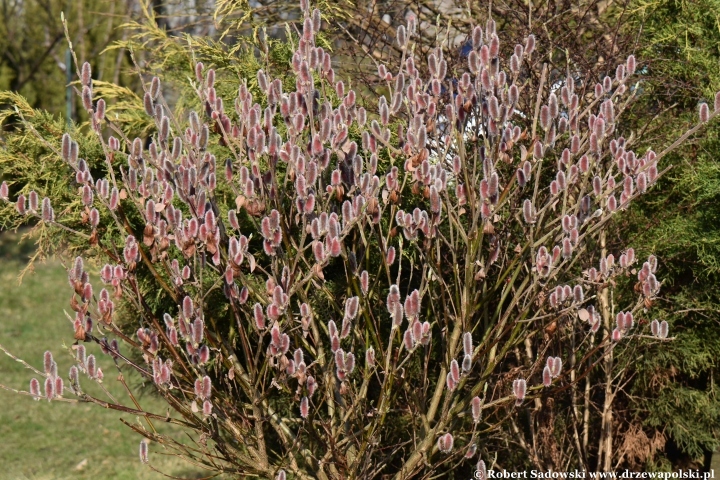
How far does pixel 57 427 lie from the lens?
270 inches

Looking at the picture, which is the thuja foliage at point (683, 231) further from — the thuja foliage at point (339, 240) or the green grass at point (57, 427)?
the green grass at point (57, 427)

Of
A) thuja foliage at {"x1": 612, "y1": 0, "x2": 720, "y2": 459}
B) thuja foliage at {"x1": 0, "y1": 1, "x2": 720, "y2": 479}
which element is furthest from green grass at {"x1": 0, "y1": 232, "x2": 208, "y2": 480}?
thuja foliage at {"x1": 612, "y1": 0, "x2": 720, "y2": 459}

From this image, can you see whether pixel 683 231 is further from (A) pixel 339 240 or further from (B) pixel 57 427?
(B) pixel 57 427

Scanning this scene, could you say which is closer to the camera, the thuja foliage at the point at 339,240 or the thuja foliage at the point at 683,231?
the thuja foliage at the point at 339,240

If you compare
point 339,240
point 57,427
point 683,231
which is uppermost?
point 339,240

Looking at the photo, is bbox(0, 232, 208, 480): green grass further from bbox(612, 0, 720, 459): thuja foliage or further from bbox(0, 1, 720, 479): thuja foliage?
bbox(612, 0, 720, 459): thuja foliage

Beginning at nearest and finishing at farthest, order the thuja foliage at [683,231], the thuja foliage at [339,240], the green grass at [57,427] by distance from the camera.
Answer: the thuja foliage at [339,240] < the thuja foliage at [683,231] < the green grass at [57,427]

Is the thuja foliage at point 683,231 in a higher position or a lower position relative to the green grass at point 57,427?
higher

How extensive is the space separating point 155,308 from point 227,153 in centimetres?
105

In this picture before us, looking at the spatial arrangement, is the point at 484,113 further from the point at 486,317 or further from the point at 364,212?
the point at 486,317

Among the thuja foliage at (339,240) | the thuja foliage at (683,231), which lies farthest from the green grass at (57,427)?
the thuja foliage at (683,231)

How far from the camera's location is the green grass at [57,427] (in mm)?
5816

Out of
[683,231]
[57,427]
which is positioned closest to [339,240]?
[683,231]

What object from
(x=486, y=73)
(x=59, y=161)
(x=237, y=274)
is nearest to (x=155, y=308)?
(x=59, y=161)
